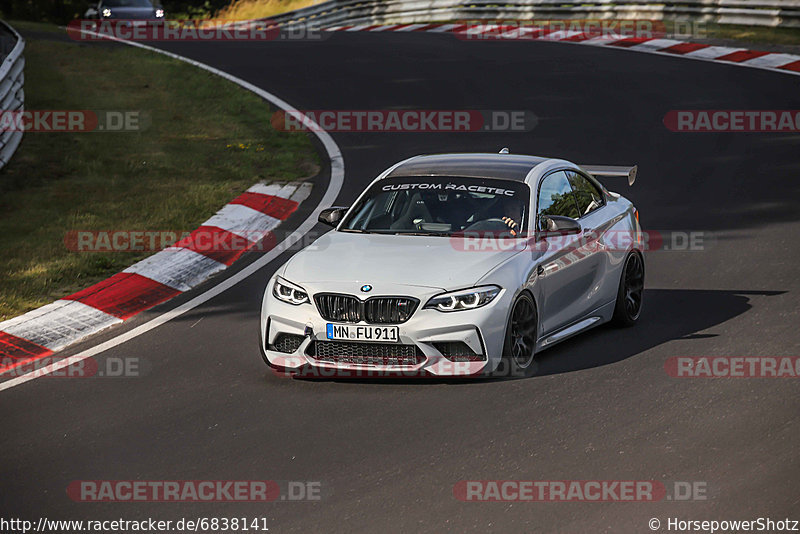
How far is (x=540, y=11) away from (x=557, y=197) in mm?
20531

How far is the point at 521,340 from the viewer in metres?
8.61

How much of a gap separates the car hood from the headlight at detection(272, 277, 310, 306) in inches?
2.0

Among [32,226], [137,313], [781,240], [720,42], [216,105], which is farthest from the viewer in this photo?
[720,42]

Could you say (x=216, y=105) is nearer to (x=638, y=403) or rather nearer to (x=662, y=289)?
(x=662, y=289)

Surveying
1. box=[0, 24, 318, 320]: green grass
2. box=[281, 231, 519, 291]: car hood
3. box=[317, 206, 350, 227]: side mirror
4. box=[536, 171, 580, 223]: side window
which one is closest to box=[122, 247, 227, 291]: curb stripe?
box=[0, 24, 318, 320]: green grass

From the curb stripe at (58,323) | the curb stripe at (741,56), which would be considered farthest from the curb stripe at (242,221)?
the curb stripe at (741,56)

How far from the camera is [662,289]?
36.3 ft

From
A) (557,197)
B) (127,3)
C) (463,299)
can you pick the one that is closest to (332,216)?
(557,197)

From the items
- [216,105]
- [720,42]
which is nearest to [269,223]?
[216,105]

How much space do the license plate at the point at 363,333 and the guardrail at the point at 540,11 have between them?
1918cm

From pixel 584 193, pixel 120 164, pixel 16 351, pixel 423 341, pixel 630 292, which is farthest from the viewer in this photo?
pixel 120 164

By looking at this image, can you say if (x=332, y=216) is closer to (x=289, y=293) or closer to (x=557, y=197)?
(x=289, y=293)

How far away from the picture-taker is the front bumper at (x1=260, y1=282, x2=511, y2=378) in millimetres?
8195

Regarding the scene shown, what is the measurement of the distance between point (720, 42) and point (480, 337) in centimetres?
1769
